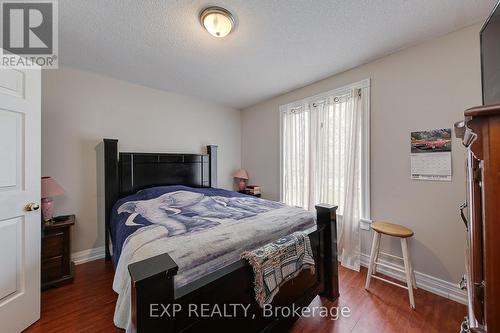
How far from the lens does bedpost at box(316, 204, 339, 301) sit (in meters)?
1.81

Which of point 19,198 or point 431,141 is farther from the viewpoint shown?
point 431,141

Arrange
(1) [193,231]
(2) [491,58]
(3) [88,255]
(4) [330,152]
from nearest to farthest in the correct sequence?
(2) [491,58] → (1) [193,231] → (3) [88,255] → (4) [330,152]

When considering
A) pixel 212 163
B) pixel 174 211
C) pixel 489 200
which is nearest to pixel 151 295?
pixel 489 200

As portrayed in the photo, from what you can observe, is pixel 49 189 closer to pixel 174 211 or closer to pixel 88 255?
pixel 88 255

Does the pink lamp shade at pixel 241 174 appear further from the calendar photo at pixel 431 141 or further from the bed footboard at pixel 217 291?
the calendar photo at pixel 431 141

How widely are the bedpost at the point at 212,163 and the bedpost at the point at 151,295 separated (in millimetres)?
2909

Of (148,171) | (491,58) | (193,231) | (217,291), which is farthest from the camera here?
(148,171)

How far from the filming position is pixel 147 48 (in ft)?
6.96

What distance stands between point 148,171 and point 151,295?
102 inches

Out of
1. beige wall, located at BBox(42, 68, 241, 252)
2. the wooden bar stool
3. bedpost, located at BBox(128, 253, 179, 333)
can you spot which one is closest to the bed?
bedpost, located at BBox(128, 253, 179, 333)

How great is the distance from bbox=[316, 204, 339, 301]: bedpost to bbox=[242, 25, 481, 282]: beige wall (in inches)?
37.5

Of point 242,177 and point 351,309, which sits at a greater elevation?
point 242,177

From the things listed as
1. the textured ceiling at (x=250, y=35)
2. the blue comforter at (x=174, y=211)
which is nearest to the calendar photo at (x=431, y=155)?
the textured ceiling at (x=250, y=35)

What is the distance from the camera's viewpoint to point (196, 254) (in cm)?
122
